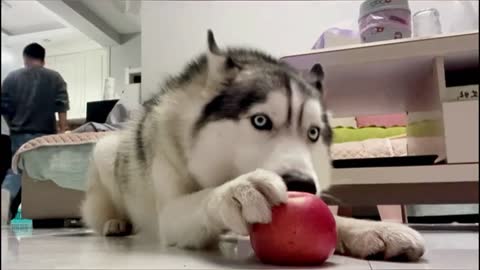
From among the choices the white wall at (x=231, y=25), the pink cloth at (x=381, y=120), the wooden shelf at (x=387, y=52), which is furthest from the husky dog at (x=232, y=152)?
the pink cloth at (x=381, y=120)

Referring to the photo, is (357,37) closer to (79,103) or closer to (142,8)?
(142,8)

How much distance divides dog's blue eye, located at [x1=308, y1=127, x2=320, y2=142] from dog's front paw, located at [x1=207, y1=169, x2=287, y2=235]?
14.5 inches

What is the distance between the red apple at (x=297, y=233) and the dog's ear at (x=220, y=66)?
0.46m

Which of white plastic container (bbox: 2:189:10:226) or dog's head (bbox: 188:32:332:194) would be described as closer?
white plastic container (bbox: 2:189:10:226)

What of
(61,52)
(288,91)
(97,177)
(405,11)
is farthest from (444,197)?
(61,52)

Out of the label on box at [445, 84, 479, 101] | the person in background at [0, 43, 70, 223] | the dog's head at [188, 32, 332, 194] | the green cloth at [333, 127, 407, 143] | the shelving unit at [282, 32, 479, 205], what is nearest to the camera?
the person in background at [0, 43, 70, 223]

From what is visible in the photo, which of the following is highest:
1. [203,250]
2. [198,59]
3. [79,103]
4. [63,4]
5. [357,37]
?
[357,37]

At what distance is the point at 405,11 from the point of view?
6.37 ft

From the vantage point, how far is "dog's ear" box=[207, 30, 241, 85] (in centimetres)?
121

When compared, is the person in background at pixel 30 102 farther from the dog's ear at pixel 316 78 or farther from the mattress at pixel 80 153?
the dog's ear at pixel 316 78

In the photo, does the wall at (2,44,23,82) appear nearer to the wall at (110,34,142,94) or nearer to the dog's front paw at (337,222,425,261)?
the wall at (110,34,142,94)

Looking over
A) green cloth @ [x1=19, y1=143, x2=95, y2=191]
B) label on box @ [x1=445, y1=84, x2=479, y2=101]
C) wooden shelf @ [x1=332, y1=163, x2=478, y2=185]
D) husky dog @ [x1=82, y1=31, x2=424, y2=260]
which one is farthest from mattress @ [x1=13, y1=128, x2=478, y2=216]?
label on box @ [x1=445, y1=84, x2=479, y2=101]

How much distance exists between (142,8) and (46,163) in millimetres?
1111

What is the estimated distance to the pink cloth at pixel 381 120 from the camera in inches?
101
